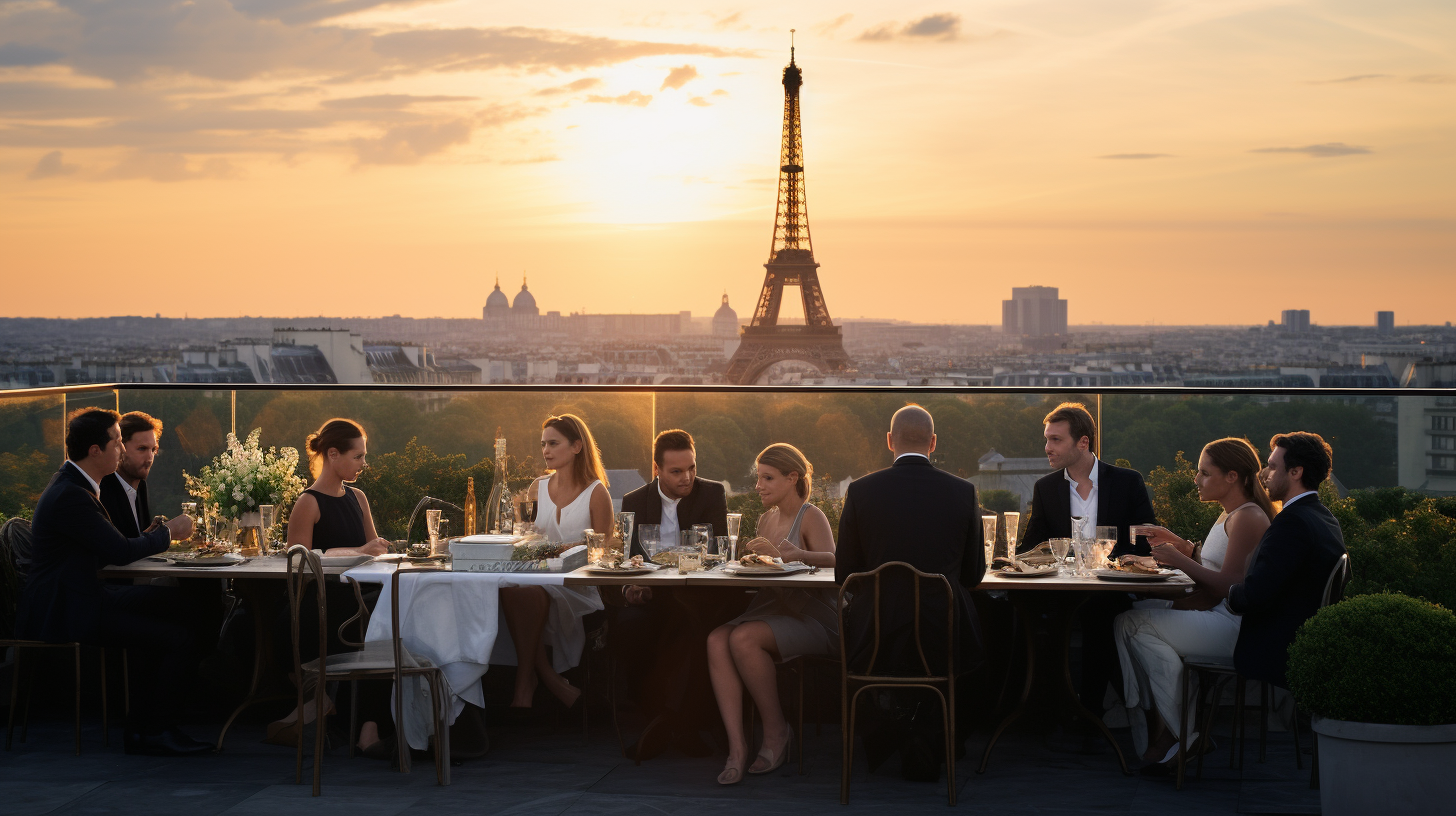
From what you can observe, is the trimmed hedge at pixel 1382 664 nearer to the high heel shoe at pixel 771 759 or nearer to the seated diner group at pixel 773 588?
the seated diner group at pixel 773 588

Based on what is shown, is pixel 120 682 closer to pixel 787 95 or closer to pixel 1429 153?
pixel 787 95

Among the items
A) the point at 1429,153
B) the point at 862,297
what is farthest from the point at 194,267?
the point at 1429,153

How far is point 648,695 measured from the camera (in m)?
4.96

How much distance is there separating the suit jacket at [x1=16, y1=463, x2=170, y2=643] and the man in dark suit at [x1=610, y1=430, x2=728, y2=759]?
72.9 inches

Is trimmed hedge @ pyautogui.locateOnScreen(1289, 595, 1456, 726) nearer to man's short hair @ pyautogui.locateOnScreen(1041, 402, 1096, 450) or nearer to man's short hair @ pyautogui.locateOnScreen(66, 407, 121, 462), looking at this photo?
man's short hair @ pyautogui.locateOnScreen(1041, 402, 1096, 450)

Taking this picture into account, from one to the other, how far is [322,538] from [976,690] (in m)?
2.61

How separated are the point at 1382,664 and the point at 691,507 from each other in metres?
2.61

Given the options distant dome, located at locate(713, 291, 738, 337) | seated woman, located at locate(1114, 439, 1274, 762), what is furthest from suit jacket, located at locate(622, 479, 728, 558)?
distant dome, located at locate(713, 291, 738, 337)

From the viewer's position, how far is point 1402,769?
3.62 metres

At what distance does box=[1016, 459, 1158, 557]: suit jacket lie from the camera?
16.6 ft

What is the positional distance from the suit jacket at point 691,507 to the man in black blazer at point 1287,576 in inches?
80.1

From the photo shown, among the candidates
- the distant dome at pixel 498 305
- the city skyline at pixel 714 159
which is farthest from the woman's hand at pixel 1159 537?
the distant dome at pixel 498 305

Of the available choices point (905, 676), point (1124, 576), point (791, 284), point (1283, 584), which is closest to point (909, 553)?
point (905, 676)

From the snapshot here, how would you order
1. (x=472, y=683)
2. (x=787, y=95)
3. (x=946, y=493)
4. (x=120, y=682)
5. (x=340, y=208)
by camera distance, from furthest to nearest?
1. (x=340, y=208)
2. (x=787, y=95)
3. (x=120, y=682)
4. (x=472, y=683)
5. (x=946, y=493)
